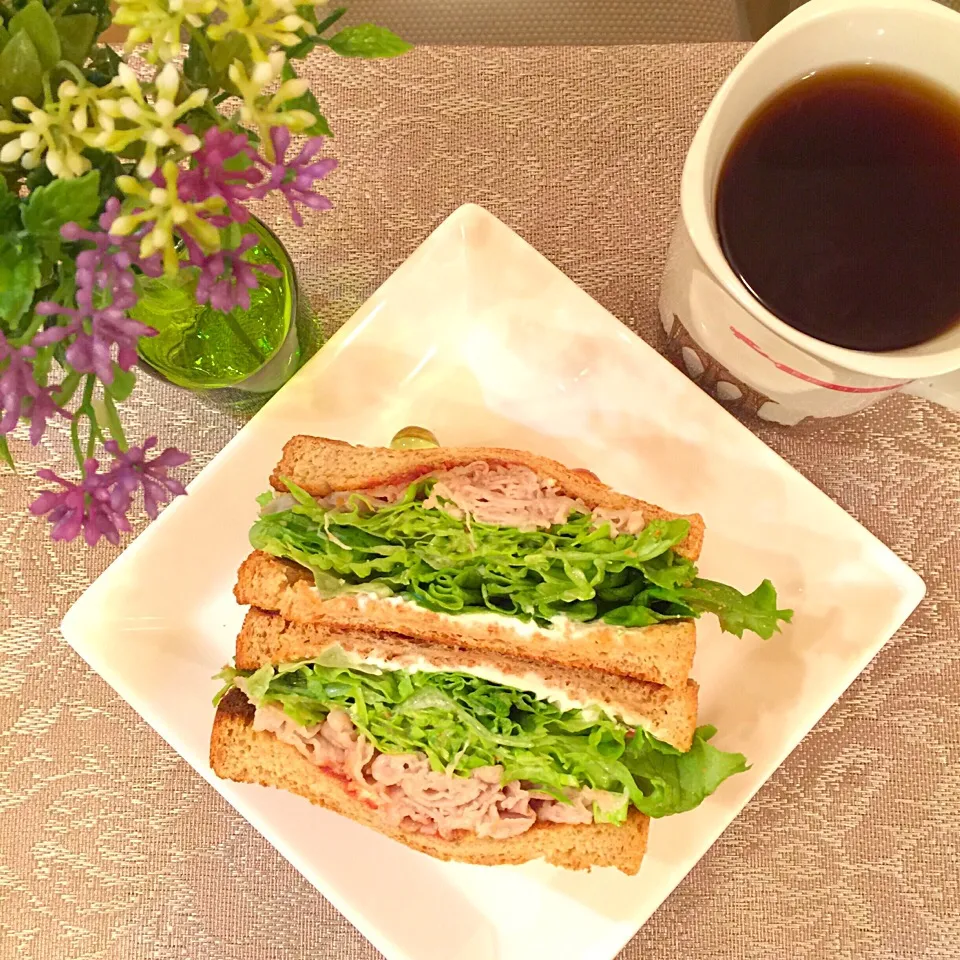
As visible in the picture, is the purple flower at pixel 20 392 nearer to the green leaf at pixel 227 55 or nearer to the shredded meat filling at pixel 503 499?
the green leaf at pixel 227 55

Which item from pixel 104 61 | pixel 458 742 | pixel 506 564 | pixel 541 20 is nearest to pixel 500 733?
pixel 458 742

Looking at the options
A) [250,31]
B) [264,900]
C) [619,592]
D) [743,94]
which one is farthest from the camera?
[264,900]

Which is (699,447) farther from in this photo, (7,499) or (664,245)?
(7,499)

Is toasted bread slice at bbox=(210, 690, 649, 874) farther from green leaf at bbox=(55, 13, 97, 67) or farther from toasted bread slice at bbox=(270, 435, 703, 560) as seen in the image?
green leaf at bbox=(55, 13, 97, 67)

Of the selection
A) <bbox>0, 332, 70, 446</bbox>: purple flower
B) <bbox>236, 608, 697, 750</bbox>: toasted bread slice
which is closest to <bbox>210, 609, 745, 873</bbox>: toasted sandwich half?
<bbox>236, 608, 697, 750</bbox>: toasted bread slice

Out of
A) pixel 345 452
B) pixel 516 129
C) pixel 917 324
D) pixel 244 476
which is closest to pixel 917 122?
pixel 917 324


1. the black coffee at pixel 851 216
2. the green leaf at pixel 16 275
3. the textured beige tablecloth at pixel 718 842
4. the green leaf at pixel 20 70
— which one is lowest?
the textured beige tablecloth at pixel 718 842

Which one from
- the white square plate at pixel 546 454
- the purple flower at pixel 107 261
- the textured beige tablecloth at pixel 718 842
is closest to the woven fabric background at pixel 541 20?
the textured beige tablecloth at pixel 718 842

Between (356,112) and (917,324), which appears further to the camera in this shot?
(356,112)
